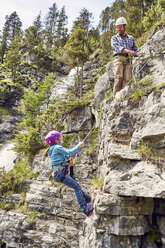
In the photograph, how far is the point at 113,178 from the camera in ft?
16.4

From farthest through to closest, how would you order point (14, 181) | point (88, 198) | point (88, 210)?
point (14, 181) → point (88, 198) → point (88, 210)

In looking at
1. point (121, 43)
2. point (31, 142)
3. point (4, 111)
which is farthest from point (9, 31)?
point (121, 43)

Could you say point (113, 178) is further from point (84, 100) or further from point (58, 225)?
point (84, 100)

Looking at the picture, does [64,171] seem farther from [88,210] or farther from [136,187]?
[136,187]

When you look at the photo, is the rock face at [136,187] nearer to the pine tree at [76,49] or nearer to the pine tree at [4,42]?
the pine tree at [76,49]

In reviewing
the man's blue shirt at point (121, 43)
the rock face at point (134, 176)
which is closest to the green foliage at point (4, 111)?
the man's blue shirt at point (121, 43)

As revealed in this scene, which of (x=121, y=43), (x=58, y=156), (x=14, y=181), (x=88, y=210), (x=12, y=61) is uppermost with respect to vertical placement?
(x=12, y=61)

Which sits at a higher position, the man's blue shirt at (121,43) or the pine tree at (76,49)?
the pine tree at (76,49)

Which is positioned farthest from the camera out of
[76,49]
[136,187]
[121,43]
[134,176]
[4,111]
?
[4,111]

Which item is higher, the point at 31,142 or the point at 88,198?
the point at 31,142

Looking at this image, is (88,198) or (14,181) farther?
(14,181)

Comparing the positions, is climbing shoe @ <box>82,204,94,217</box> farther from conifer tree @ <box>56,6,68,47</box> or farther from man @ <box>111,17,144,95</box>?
conifer tree @ <box>56,6,68,47</box>

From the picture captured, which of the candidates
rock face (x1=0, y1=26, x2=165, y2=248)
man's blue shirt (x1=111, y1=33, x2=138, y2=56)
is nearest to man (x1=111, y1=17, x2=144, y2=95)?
man's blue shirt (x1=111, y1=33, x2=138, y2=56)

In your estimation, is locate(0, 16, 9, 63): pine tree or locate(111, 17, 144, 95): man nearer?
locate(111, 17, 144, 95): man
